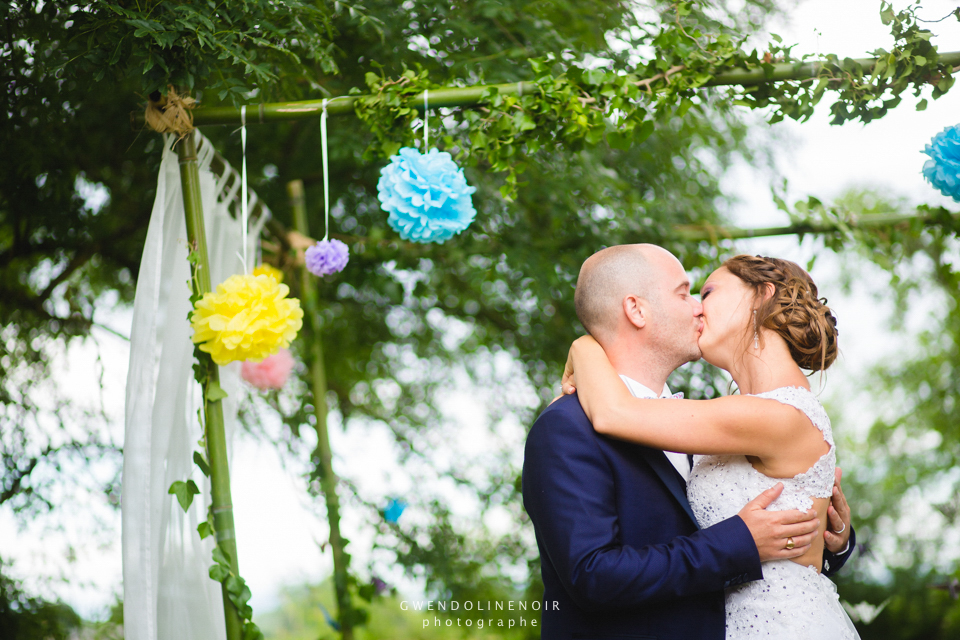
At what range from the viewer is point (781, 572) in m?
1.61

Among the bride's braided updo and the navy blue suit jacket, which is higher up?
the bride's braided updo

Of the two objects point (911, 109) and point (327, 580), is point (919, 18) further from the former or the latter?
point (327, 580)

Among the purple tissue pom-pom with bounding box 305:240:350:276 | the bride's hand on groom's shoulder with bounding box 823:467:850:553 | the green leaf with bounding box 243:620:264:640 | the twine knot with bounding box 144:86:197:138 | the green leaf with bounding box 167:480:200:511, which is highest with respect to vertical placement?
the twine knot with bounding box 144:86:197:138

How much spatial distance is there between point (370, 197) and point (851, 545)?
293 cm

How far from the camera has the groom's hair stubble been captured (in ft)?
6.05

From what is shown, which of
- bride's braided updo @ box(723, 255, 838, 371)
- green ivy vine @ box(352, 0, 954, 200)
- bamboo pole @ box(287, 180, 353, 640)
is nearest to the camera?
bride's braided updo @ box(723, 255, 838, 371)

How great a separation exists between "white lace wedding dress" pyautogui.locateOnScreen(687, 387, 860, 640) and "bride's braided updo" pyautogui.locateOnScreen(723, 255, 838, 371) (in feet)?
0.39

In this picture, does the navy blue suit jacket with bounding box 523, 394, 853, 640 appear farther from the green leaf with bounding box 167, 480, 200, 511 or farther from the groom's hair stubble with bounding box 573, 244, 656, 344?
the green leaf with bounding box 167, 480, 200, 511

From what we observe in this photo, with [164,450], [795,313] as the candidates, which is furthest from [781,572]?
[164,450]

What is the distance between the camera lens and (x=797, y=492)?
1.62 m

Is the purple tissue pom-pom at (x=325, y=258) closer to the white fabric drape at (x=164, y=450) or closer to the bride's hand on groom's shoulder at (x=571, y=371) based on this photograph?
the white fabric drape at (x=164, y=450)

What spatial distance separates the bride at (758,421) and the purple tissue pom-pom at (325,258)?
686mm

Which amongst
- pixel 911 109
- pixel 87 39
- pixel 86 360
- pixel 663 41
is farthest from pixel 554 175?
pixel 86 360

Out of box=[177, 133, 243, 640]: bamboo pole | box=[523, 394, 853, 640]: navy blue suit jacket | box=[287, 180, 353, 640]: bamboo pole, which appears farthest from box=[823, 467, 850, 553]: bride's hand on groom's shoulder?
box=[287, 180, 353, 640]: bamboo pole
